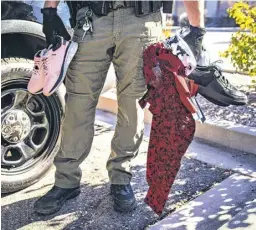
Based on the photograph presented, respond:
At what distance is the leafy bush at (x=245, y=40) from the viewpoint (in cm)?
438

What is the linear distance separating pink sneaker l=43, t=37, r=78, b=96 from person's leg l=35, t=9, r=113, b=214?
10 cm

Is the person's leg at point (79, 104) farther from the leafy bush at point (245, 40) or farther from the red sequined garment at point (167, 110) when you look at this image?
the leafy bush at point (245, 40)

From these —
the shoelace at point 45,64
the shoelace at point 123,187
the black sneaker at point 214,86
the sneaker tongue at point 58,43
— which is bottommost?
the shoelace at point 123,187

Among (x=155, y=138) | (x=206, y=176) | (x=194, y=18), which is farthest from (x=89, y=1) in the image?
(x=206, y=176)

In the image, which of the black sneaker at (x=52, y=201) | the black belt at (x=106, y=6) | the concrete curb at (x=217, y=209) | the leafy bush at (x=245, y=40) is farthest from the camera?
the leafy bush at (x=245, y=40)

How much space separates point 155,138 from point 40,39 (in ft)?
3.72

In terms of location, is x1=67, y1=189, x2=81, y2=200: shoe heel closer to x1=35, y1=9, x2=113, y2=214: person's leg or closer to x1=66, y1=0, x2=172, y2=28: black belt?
x1=35, y1=9, x2=113, y2=214: person's leg

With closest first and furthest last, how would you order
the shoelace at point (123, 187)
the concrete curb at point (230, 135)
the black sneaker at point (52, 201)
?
the black sneaker at point (52, 201), the shoelace at point (123, 187), the concrete curb at point (230, 135)

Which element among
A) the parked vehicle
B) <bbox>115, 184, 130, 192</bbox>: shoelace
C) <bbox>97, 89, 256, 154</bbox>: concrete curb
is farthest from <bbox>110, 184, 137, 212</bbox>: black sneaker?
<bbox>97, 89, 256, 154</bbox>: concrete curb

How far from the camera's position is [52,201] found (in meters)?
2.92

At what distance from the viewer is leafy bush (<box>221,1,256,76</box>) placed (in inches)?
172

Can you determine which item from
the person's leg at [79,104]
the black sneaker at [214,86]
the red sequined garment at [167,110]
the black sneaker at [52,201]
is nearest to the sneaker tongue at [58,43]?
the person's leg at [79,104]

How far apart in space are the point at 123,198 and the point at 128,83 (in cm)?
72

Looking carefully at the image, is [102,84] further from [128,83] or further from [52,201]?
[52,201]
